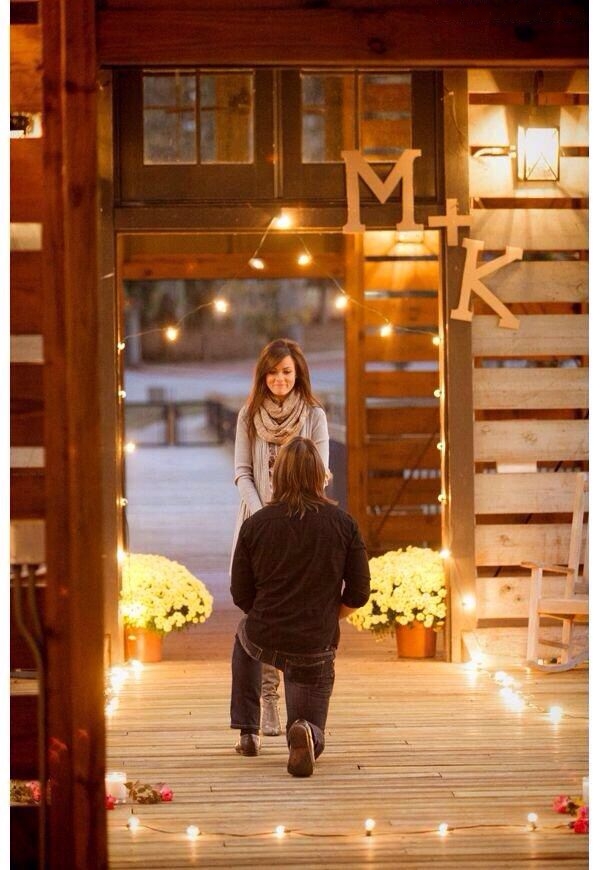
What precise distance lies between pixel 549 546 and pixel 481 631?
24.4 inches

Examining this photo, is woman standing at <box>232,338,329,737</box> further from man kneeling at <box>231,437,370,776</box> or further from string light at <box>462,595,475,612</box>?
string light at <box>462,595,475,612</box>

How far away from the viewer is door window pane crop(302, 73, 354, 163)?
24.7 feet

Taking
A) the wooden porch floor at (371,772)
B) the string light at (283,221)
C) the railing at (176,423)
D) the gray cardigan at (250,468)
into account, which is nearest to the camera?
the wooden porch floor at (371,772)

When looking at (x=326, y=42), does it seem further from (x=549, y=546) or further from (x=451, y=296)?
(x=549, y=546)

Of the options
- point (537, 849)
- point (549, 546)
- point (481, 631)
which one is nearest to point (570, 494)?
point (549, 546)

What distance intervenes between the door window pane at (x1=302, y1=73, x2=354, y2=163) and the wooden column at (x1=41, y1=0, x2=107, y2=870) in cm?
405

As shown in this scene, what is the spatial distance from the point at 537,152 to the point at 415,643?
112 inches

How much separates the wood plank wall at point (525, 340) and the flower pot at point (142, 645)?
1.84 meters

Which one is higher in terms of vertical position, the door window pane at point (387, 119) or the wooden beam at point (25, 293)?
Answer: the door window pane at point (387, 119)

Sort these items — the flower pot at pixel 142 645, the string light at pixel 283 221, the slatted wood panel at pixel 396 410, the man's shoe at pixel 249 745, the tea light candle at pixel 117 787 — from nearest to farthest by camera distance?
1. the tea light candle at pixel 117 787
2. the man's shoe at pixel 249 745
3. the string light at pixel 283 221
4. the flower pot at pixel 142 645
5. the slatted wood panel at pixel 396 410

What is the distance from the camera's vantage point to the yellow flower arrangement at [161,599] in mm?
7414

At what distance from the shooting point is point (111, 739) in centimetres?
580

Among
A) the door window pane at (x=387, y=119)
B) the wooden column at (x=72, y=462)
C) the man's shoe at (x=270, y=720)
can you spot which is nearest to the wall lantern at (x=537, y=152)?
the door window pane at (x=387, y=119)

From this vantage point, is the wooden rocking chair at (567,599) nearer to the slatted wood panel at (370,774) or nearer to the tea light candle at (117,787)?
the slatted wood panel at (370,774)
